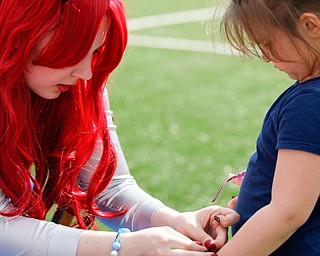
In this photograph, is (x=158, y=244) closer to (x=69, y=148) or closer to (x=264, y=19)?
(x=69, y=148)

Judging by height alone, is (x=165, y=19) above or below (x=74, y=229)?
below

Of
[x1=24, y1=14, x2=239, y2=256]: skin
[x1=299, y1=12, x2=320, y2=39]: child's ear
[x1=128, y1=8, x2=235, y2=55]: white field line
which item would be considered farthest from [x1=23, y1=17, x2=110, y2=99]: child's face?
[x1=128, y1=8, x2=235, y2=55]: white field line

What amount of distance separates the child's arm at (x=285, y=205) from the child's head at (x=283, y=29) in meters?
0.23

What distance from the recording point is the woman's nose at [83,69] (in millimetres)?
2213

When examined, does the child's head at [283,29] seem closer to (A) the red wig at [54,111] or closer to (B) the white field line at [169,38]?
(A) the red wig at [54,111]

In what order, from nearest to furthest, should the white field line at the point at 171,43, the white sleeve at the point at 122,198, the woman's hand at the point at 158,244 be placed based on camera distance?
1. the woman's hand at the point at 158,244
2. the white sleeve at the point at 122,198
3. the white field line at the point at 171,43

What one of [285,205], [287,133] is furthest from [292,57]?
[285,205]

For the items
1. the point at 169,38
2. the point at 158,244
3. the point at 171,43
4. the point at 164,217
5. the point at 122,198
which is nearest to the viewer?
the point at 158,244

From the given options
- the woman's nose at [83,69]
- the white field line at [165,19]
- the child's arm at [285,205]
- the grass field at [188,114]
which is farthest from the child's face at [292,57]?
the white field line at [165,19]

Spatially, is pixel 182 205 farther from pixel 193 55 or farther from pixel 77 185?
pixel 193 55

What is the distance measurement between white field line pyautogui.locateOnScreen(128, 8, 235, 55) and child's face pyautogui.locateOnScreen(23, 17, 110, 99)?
5.22m

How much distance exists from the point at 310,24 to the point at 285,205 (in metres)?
0.42

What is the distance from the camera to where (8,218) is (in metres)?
2.22

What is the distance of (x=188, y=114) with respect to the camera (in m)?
6.17
